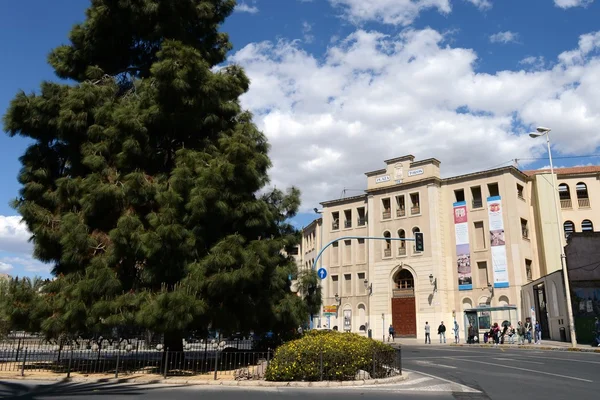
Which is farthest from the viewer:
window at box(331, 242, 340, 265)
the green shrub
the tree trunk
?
window at box(331, 242, 340, 265)

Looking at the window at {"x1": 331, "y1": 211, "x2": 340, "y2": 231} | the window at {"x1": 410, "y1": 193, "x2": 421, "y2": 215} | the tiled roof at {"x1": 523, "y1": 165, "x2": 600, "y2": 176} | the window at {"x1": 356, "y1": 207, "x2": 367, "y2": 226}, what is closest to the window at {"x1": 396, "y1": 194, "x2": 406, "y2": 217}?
the window at {"x1": 410, "y1": 193, "x2": 421, "y2": 215}

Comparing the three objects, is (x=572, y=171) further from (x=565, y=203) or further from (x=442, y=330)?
(x=442, y=330)

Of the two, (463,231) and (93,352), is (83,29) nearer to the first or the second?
(93,352)

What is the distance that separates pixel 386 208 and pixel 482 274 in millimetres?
11039

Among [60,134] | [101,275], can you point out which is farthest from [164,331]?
[60,134]

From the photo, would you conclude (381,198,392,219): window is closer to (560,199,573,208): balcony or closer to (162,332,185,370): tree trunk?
(560,199,573,208): balcony

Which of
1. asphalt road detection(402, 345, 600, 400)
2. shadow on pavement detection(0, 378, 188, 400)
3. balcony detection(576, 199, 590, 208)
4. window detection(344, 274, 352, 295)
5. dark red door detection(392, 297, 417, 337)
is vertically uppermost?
balcony detection(576, 199, 590, 208)

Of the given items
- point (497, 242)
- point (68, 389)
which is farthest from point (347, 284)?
point (68, 389)

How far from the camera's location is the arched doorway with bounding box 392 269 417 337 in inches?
1700

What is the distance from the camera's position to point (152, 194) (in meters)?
15.5

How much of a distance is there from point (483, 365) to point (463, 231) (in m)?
26.0

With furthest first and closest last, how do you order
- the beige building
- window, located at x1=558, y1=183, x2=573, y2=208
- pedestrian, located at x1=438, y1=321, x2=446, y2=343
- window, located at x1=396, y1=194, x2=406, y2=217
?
window, located at x1=396, y1=194, x2=406, y2=217 → window, located at x1=558, y1=183, x2=573, y2=208 → the beige building → pedestrian, located at x1=438, y1=321, x2=446, y2=343

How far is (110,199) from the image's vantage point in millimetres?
15297

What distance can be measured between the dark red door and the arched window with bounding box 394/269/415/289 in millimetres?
1200
